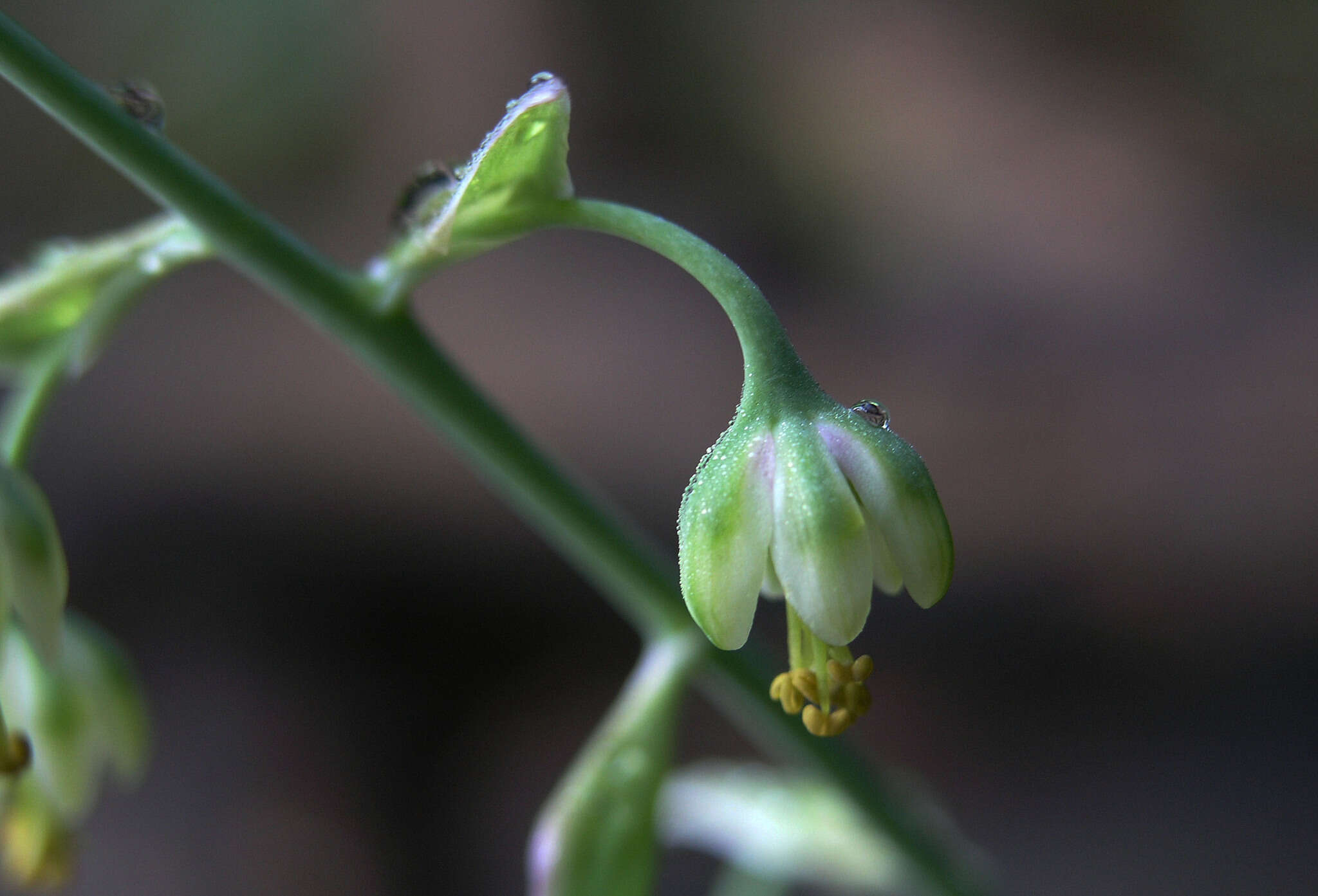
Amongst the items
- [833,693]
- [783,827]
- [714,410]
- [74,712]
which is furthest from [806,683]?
[714,410]

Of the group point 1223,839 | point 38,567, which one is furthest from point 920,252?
point 38,567

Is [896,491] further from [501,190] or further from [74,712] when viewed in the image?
[74,712]

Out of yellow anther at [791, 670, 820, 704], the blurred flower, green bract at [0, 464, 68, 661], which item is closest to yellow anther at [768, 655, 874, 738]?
yellow anther at [791, 670, 820, 704]

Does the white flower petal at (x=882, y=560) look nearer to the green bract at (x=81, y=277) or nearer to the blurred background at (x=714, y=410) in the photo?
the green bract at (x=81, y=277)

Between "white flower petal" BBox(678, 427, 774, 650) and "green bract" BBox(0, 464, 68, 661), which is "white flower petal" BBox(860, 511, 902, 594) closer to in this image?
"white flower petal" BBox(678, 427, 774, 650)

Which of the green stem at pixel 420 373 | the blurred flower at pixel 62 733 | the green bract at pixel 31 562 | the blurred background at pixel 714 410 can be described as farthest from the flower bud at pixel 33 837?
the blurred background at pixel 714 410

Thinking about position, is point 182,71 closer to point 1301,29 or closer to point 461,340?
point 461,340

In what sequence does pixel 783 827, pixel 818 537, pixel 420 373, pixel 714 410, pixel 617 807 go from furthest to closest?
pixel 714 410
pixel 783 827
pixel 617 807
pixel 420 373
pixel 818 537
